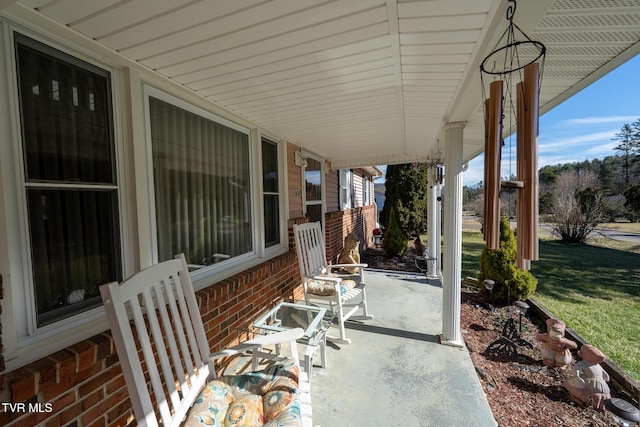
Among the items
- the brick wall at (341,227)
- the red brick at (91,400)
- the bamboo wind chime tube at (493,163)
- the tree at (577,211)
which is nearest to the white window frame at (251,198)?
the red brick at (91,400)

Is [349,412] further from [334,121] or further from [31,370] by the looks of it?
[334,121]

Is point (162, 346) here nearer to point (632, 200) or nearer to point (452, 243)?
point (452, 243)

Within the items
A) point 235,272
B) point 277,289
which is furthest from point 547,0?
point 277,289

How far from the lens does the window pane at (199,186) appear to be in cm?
187

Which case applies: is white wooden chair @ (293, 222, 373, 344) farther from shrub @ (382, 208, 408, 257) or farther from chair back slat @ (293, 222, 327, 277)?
shrub @ (382, 208, 408, 257)

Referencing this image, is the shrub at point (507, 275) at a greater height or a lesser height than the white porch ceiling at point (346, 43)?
lesser

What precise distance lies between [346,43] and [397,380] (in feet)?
8.04

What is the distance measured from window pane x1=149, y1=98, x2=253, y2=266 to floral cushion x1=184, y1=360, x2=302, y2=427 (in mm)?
999

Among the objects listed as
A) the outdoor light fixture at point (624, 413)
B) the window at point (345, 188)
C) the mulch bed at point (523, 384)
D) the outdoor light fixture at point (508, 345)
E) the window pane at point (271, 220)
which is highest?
the window at point (345, 188)

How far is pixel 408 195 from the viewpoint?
9.12 m

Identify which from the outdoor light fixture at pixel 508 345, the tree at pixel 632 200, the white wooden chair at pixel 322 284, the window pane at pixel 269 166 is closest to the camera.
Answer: the outdoor light fixture at pixel 508 345

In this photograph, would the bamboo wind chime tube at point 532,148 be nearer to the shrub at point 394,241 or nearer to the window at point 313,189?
the window at point 313,189

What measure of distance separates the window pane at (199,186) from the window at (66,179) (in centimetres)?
33

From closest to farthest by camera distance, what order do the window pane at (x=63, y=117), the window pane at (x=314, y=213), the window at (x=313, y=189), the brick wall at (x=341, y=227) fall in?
the window pane at (x=63, y=117), the window at (x=313, y=189), the window pane at (x=314, y=213), the brick wall at (x=341, y=227)
